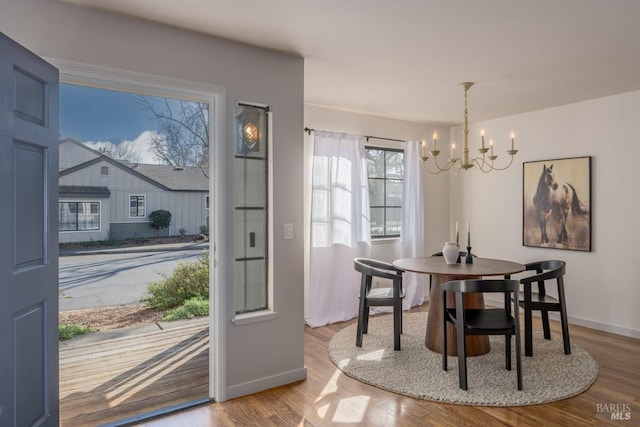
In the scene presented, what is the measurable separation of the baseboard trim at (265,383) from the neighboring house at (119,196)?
9.76 ft

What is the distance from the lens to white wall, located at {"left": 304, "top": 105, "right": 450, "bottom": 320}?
4.77 meters

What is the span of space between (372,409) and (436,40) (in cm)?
262

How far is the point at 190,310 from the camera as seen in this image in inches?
212

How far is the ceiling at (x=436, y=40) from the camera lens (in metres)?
2.40

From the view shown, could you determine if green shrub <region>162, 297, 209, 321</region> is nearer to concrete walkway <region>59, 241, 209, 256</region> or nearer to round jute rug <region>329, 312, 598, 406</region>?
concrete walkway <region>59, 241, 209, 256</region>

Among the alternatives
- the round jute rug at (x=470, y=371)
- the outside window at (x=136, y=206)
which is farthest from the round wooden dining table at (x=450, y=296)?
the outside window at (x=136, y=206)

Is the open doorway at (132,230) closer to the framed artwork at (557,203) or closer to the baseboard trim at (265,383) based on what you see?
the baseboard trim at (265,383)

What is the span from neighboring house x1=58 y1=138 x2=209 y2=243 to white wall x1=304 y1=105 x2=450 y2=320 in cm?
164

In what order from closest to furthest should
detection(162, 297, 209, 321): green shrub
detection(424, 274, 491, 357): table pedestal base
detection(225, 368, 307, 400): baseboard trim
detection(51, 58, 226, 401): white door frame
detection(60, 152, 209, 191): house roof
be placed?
1. detection(51, 58, 226, 401): white door frame
2. detection(225, 368, 307, 400): baseboard trim
3. detection(424, 274, 491, 357): table pedestal base
4. detection(60, 152, 209, 191): house roof
5. detection(162, 297, 209, 321): green shrub

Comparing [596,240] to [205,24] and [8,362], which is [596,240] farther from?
[8,362]

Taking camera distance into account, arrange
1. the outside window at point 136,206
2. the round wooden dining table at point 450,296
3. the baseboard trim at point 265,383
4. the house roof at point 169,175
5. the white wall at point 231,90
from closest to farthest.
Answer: the white wall at point 231,90 → the baseboard trim at point 265,383 → the round wooden dining table at point 450,296 → the house roof at point 169,175 → the outside window at point 136,206

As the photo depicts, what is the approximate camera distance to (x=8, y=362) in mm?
1767

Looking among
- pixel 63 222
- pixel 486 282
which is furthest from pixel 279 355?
pixel 63 222

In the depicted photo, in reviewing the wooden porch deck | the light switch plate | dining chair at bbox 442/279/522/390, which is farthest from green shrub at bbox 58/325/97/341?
dining chair at bbox 442/279/522/390
